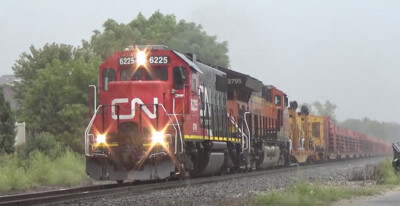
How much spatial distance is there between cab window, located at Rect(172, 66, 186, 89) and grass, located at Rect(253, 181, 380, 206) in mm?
4577

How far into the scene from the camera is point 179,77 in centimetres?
1510

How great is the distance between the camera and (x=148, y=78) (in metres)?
15.0

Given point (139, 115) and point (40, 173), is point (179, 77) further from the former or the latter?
point (40, 173)

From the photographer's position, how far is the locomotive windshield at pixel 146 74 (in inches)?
592

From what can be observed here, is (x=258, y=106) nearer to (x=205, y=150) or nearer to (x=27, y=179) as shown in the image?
(x=205, y=150)

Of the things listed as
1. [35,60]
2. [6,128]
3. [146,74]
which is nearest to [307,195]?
[146,74]

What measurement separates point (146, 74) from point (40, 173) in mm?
5200

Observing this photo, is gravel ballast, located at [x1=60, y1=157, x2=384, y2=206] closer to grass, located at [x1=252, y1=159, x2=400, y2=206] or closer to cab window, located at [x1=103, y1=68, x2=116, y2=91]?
grass, located at [x1=252, y1=159, x2=400, y2=206]

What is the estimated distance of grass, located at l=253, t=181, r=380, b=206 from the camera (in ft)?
33.3

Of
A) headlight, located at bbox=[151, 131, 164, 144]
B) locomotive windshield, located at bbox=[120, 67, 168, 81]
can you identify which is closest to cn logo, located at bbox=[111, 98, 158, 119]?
headlight, located at bbox=[151, 131, 164, 144]

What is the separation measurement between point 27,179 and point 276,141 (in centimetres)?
1282

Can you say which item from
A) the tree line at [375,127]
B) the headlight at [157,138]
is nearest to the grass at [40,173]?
the headlight at [157,138]

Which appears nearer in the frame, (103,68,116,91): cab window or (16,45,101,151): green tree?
(103,68,116,91): cab window

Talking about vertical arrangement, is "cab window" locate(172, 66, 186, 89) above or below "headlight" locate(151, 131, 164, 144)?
above
